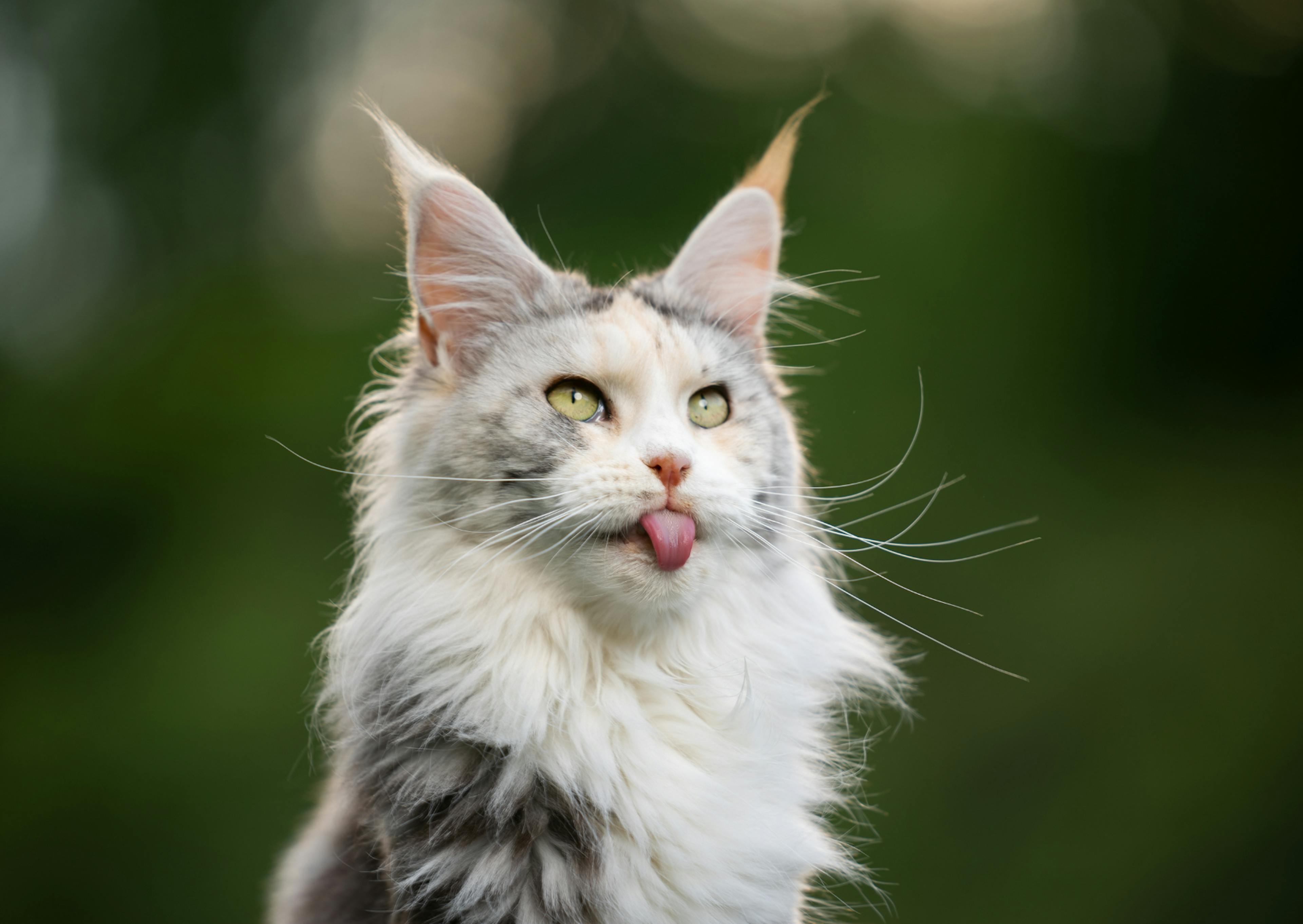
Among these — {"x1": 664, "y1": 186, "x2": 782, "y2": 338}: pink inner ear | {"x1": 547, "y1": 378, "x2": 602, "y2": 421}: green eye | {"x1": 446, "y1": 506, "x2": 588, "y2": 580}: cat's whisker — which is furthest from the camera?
{"x1": 664, "y1": 186, "x2": 782, "y2": 338}: pink inner ear

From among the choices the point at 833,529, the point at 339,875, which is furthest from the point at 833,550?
the point at 339,875

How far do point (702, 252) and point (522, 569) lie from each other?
28.7 inches

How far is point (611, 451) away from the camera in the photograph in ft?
4.45

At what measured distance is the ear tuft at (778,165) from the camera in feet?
5.89

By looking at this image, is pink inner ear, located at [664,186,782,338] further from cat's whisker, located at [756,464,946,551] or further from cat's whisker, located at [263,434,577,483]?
cat's whisker, located at [263,434,577,483]

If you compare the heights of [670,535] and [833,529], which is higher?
[833,529]

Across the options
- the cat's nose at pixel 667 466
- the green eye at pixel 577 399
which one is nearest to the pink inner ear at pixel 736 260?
the green eye at pixel 577 399

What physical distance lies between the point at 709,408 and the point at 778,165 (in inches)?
22.8

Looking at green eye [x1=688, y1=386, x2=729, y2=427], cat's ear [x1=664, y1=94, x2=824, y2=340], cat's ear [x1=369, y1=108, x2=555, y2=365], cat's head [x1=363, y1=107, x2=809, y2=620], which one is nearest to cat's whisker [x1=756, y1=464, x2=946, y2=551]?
cat's head [x1=363, y1=107, x2=809, y2=620]

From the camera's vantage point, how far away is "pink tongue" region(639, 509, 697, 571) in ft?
4.29

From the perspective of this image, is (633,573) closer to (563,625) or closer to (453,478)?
(563,625)

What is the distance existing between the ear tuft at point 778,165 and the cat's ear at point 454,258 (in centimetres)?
48

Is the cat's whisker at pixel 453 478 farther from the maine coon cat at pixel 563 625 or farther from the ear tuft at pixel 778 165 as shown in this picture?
the ear tuft at pixel 778 165

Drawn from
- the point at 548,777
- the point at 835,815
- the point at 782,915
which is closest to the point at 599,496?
the point at 548,777
